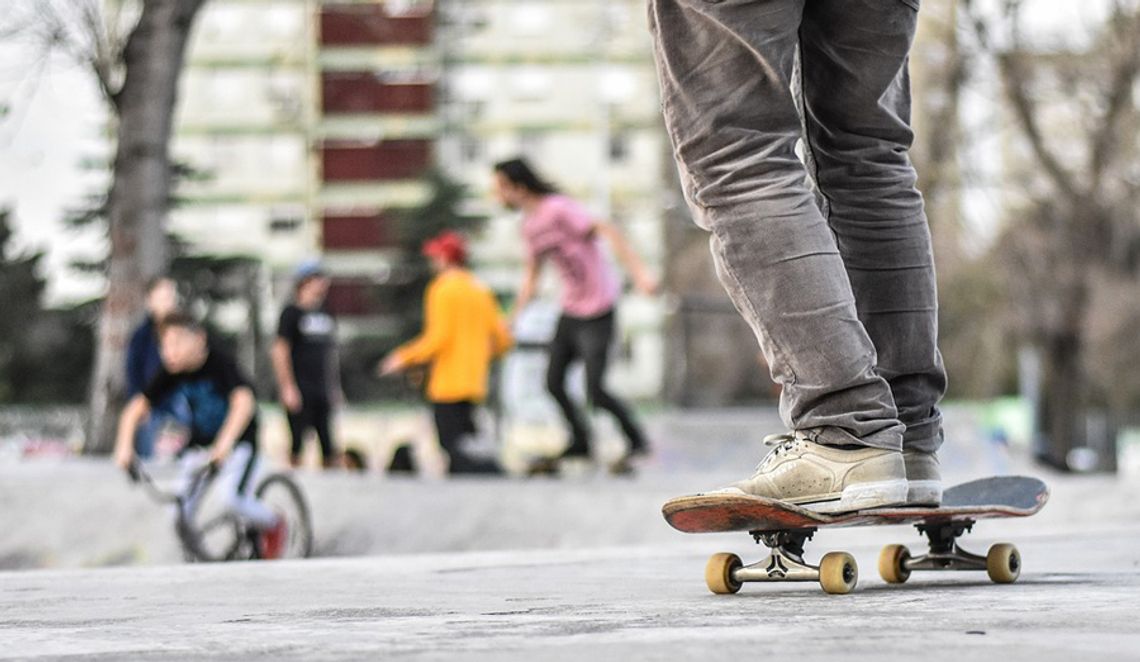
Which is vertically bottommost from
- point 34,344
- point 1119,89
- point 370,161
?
point 34,344

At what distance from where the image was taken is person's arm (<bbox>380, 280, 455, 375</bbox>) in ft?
41.0

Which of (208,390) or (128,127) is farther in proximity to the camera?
(128,127)

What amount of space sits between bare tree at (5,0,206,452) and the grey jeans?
12.1m

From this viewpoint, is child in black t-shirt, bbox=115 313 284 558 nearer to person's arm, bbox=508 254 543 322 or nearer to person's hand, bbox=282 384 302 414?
person's arm, bbox=508 254 543 322

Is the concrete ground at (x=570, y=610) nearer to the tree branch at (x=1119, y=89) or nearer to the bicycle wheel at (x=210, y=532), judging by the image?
the bicycle wheel at (x=210, y=532)

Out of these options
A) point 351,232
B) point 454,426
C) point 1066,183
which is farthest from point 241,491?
point 351,232

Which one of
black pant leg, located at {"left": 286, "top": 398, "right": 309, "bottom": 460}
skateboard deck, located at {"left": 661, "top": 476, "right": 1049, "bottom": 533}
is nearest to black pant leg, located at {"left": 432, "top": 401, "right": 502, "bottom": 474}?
black pant leg, located at {"left": 286, "top": 398, "right": 309, "bottom": 460}

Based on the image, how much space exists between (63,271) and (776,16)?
47.4 m

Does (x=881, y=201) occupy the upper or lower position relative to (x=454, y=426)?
upper

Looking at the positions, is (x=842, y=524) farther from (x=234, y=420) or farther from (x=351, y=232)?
(x=351, y=232)

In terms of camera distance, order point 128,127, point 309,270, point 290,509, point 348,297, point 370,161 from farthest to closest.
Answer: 1. point 370,161
2. point 348,297
3. point 128,127
4. point 309,270
5. point 290,509

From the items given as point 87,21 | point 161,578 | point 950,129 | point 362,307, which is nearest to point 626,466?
point 87,21

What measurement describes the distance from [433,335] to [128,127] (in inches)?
164

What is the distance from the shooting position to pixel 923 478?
12.4ft
